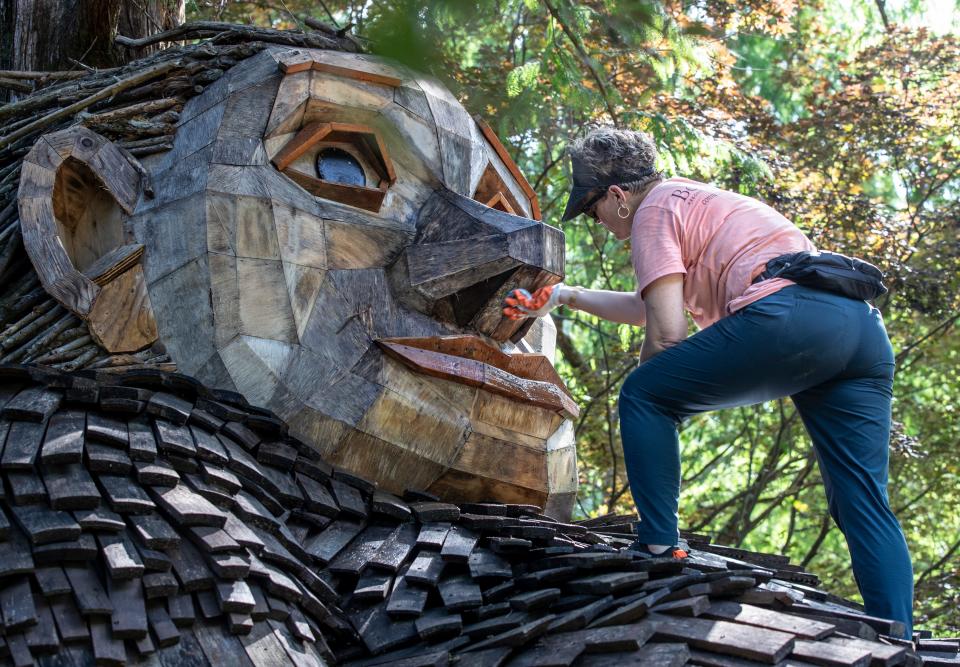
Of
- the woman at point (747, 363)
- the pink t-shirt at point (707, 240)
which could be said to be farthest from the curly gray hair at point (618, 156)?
the pink t-shirt at point (707, 240)

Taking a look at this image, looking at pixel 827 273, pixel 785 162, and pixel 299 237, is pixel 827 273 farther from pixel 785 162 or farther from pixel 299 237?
pixel 785 162

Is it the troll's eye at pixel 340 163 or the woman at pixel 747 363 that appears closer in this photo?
the woman at pixel 747 363

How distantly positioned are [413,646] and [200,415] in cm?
92

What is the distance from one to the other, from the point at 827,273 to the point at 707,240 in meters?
0.39

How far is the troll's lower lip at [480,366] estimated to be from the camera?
3711 millimetres

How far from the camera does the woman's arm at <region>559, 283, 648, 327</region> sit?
3.84 meters

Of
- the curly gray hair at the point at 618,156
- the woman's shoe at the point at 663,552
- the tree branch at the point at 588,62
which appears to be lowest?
the woman's shoe at the point at 663,552

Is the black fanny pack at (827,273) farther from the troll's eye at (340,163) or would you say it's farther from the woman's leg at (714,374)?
the troll's eye at (340,163)

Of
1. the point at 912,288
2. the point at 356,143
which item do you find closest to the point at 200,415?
the point at 356,143

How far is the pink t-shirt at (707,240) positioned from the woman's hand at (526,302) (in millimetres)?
346

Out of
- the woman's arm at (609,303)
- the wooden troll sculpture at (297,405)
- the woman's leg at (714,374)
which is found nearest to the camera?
the wooden troll sculpture at (297,405)

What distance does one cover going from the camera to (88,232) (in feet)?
13.2

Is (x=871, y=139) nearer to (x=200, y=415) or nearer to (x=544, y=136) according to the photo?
(x=544, y=136)

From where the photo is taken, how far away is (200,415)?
11.3ft
